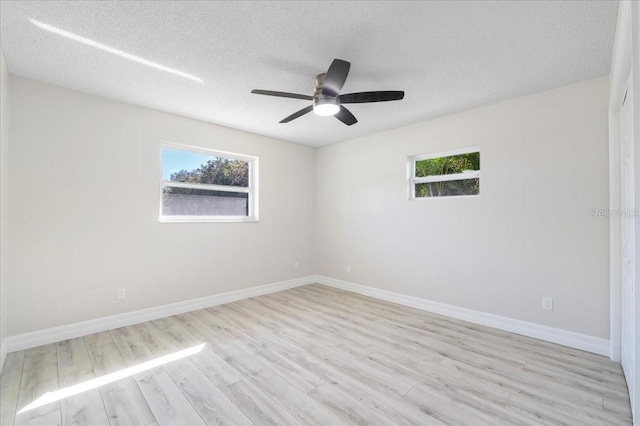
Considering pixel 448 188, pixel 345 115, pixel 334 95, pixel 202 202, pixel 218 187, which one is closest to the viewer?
pixel 334 95

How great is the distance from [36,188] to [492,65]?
4.31 metres

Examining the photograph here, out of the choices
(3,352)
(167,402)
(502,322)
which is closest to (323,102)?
(167,402)

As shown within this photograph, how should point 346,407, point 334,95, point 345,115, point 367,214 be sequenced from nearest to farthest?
point 346,407 → point 334,95 → point 345,115 → point 367,214

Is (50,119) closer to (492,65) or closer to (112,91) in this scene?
(112,91)

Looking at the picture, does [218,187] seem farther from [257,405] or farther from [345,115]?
[257,405]

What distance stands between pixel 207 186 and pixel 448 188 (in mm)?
3267

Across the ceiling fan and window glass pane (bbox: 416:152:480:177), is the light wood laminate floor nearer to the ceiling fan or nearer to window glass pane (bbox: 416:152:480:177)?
window glass pane (bbox: 416:152:480:177)

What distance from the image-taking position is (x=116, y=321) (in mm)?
3146

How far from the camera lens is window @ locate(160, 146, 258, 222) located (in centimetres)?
371

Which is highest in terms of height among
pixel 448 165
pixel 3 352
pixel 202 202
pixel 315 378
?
pixel 448 165

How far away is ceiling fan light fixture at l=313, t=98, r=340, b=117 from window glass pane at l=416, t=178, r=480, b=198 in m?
1.98

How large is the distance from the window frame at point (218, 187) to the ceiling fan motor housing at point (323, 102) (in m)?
2.14

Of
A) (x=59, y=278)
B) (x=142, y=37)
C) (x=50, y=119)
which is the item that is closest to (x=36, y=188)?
(x=50, y=119)

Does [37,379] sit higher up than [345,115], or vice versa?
[345,115]
